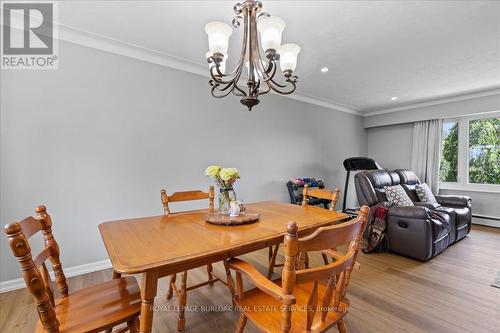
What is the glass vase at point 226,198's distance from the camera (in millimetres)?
1691

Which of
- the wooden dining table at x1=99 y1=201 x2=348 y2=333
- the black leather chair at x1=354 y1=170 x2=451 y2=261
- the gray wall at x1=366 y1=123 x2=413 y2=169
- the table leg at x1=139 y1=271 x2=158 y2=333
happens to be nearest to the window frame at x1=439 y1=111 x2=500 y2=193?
the gray wall at x1=366 y1=123 x2=413 y2=169

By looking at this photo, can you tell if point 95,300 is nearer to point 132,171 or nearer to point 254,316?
point 254,316

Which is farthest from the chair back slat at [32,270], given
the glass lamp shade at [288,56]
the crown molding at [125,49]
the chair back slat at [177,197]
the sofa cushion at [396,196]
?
the sofa cushion at [396,196]

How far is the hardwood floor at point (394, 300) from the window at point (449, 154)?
2462 millimetres

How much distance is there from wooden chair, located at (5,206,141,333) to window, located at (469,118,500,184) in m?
5.95

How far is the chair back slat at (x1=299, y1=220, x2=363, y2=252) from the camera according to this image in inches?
35.8

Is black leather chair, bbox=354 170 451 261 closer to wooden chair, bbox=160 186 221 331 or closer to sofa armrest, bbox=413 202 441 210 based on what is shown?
sofa armrest, bbox=413 202 441 210

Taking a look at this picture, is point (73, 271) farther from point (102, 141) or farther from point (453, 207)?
point (453, 207)

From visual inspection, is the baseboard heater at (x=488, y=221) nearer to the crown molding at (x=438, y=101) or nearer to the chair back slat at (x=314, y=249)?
the crown molding at (x=438, y=101)

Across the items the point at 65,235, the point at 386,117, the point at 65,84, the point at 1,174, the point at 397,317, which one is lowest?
the point at 397,317

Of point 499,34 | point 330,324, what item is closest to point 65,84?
point 330,324

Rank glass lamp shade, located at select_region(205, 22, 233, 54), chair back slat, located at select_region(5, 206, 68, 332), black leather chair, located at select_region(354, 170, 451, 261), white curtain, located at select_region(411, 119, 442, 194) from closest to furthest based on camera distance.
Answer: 1. chair back slat, located at select_region(5, 206, 68, 332)
2. glass lamp shade, located at select_region(205, 22, 233, 54)
3. black leather chair, located at select_region(354, 170, 451, 261)
4. white curtain, located at select_region(411, 119, 442, 194)

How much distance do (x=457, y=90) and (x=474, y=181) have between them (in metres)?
1.83

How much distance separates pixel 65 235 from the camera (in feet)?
7.59
